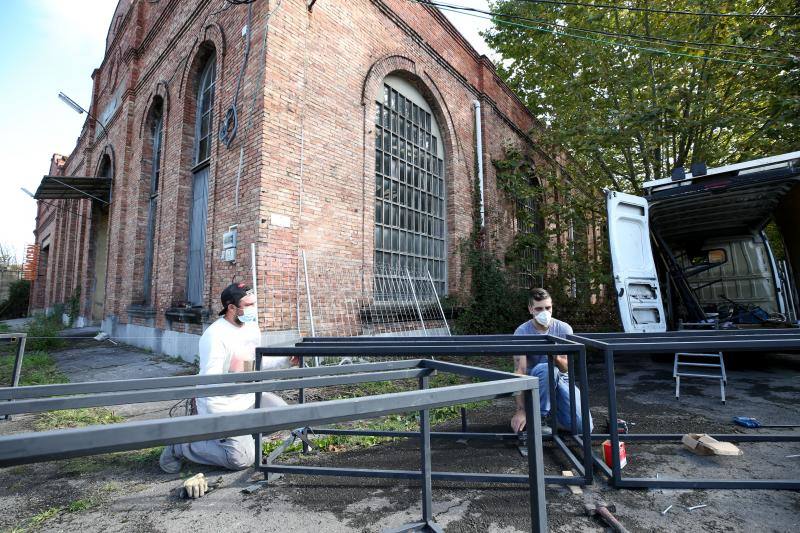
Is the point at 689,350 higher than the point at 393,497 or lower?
higher

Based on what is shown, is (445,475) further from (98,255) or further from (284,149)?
(98,255)

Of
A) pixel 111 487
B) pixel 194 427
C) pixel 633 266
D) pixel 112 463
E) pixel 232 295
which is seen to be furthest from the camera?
pixel 633 266

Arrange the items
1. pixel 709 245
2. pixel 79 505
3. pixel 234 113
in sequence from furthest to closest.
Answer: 1. pixel 709 245
2. pixel 234 113
3. pixel 79 505

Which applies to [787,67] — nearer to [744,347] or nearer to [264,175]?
[744,347]

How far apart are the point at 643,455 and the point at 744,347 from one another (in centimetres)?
120

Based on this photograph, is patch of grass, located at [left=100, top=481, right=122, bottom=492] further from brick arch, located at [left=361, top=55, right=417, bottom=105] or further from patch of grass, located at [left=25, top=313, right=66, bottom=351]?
patch of grass, located at [left=25, top=313, right=66, bottom=351]

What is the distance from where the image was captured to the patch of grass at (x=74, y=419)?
4004 millimetres

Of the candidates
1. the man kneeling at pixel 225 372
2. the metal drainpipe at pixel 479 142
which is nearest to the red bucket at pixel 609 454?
the man kneeling at pixel 225 372

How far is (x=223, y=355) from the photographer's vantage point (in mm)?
2992

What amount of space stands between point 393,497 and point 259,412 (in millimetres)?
1877

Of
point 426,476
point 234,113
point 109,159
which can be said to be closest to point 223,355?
point 426,476

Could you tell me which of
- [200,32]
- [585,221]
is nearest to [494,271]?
[585,221]

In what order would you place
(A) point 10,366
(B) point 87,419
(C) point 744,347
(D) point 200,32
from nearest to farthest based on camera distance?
(C) point 744,347, (B) point 87,419, (A) point 10,366, (D) point 200,32

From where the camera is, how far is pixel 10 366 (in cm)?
745
